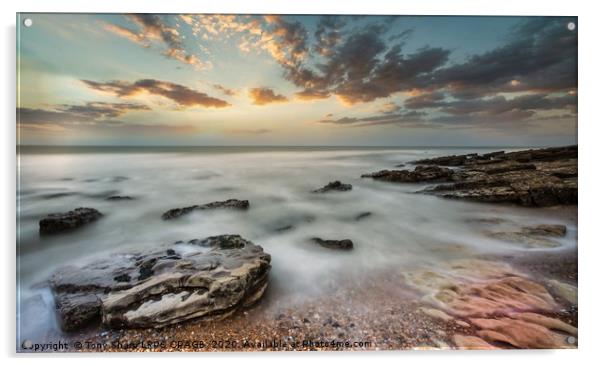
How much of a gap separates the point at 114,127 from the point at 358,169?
2.48m

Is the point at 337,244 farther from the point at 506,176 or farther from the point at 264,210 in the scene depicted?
the point at 506,176

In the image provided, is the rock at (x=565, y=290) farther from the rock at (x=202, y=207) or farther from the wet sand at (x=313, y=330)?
the rock at (x=202, y=207)

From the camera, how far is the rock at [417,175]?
3.10m

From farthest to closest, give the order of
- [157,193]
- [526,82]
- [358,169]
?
[358,169], [157,193], [526,82]

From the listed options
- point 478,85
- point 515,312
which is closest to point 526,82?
point 478,85

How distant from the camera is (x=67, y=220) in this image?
2.42 metres

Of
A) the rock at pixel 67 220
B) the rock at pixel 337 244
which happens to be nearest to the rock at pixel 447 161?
the rock at pixel 337 244

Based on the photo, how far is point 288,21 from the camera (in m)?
2.37

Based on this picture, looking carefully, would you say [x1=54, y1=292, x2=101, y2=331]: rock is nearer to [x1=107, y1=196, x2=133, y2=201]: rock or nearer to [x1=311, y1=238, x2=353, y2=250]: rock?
[x1=107, y1=196, x2=133, y2=201]: rock

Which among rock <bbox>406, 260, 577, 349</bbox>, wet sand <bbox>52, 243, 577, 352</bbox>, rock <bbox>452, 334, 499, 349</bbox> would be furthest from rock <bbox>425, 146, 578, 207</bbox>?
rock <bbox>452, 334, 499, 349</bbox>

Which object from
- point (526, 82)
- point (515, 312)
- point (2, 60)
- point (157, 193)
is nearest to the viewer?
point (515, 312)

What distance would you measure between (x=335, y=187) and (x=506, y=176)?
6.06 ft

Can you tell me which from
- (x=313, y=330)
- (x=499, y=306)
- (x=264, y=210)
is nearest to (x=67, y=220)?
(x=264, y=210)

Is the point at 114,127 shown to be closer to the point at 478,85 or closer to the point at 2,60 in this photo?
the point at 2,60
